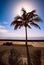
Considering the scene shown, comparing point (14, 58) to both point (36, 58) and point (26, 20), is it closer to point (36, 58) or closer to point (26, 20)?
point (36, 58)

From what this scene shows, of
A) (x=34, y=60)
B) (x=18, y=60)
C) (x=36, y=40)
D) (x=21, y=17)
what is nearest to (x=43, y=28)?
(x=36, y=40)

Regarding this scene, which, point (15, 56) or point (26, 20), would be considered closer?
point (26, 20)

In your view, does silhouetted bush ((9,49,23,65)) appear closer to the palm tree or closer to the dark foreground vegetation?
the dark foreground vegetation

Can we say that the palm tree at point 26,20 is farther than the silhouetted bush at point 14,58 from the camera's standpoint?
No

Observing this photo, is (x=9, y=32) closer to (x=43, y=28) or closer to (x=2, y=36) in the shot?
(x=2, y=36)

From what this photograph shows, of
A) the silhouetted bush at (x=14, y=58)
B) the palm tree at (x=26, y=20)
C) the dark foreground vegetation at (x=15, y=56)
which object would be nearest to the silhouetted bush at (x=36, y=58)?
the dark foreground vegetation at (x=15, y=56)

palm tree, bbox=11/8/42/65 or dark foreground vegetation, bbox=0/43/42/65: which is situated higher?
palm tree, bbox=11/8/42/65

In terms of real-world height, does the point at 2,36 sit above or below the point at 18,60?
above

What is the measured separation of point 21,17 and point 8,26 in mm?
425

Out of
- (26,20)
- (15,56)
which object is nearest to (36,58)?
(15,56)

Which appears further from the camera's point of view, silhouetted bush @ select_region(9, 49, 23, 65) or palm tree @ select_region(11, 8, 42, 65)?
silhouetted bush @ select_region(9, 49, 23, 65)

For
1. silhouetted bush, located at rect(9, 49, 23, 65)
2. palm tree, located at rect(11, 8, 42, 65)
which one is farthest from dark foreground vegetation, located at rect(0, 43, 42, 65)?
palm tree, located at rect(11, 8, 42, 65)

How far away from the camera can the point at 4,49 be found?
10.6ft

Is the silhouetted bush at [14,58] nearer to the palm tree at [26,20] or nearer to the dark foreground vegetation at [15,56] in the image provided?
the dark foreground vegetation at [15,56]
